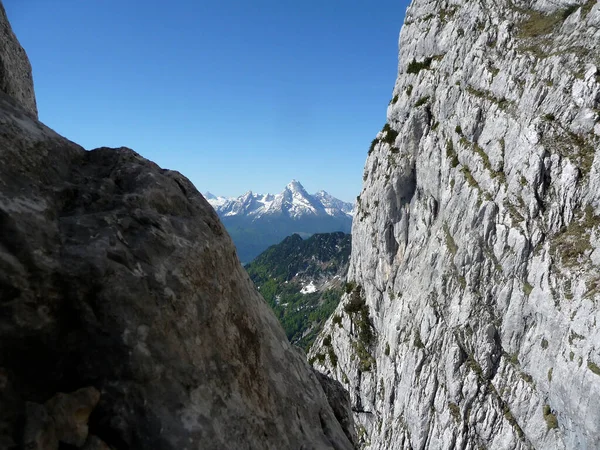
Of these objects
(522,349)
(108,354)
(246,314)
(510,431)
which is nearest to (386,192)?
(522,349)

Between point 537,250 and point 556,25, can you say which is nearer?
point 537,250

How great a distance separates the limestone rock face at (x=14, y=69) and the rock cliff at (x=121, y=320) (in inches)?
147

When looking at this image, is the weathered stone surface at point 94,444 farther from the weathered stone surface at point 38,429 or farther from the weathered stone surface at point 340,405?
the weathered stone surface at point 340,405

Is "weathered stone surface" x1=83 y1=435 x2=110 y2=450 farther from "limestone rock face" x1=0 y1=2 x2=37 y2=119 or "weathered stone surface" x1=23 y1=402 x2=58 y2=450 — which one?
"limestone rock face" x1=0 y1=2 x2=37 y2=119

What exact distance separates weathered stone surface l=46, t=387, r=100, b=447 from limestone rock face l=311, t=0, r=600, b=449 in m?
38.0

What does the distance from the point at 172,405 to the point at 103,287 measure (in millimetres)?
2971

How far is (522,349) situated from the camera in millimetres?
39812

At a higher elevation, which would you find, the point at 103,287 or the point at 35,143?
the point at 35,143

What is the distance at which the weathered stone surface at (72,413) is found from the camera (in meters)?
6.45

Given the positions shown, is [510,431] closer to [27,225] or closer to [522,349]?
[522,349]

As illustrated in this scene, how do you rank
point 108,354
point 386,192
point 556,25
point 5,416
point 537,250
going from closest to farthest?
1. point 5,416
2. point 108,354
3. point 537,250
4. point 556,25
5. point 386,192

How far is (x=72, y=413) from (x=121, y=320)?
1.86 meters

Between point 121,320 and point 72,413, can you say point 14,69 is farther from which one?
point 72,413

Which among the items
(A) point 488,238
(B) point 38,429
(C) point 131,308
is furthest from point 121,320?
(A) point 488,238
